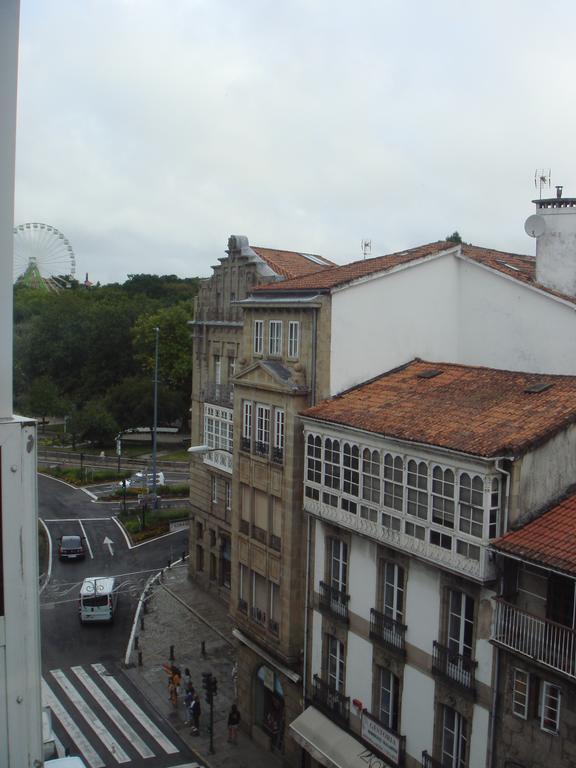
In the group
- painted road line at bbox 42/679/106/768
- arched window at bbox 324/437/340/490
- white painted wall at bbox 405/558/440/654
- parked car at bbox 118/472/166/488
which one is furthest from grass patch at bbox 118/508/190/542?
white painted wall at bbox 405/558/440/654

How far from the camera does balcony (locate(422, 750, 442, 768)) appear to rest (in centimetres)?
1783

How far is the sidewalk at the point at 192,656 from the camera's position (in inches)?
1012

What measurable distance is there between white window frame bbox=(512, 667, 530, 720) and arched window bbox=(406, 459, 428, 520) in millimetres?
3767

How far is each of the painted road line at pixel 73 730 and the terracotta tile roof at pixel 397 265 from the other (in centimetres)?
1576

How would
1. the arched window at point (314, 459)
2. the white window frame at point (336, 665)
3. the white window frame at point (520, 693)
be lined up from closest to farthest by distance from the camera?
the white window frame at point (520, 693) → the white window frame at point (336, 665) → the arched window at point (314, 459)

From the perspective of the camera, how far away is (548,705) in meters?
15.2

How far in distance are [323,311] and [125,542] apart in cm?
2894

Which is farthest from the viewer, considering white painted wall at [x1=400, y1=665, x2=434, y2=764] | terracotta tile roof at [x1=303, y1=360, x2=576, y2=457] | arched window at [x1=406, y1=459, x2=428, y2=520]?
white painted wall at [x1=400, y1=665, x2=434, y2=764]

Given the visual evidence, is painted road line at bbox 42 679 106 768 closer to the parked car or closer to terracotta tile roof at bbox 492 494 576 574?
terracotta tile roof at bbox 492 494 576 574

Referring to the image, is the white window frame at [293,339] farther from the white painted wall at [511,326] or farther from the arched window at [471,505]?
the arched window at [471,505]

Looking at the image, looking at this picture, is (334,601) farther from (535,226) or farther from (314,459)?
(535,226)

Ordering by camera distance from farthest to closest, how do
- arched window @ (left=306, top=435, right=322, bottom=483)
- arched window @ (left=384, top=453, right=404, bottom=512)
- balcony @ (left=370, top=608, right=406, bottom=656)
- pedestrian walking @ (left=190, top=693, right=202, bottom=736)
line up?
1. pedestrian walking @ (left=190, top=693, right=202, bottom=736)
2. arched window @ (left=306, top=435, right=322, bottom=483)
3. balcony @ (left=370, top=608, right=406, bottom=656)
4. arched window @ (left=384, top=453, right=404, bottom=512)

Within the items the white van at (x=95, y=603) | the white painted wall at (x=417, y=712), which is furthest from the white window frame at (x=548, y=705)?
the white van at (x=95, y=603)

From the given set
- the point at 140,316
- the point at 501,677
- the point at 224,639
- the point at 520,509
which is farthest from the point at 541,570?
the point at 140,316
